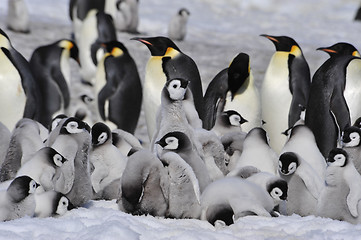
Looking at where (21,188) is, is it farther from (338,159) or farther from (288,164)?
(338,159)

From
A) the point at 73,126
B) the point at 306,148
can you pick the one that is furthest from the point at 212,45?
the point at 73,126

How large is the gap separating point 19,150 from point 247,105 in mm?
3061

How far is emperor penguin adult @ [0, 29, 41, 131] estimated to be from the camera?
8328 mm

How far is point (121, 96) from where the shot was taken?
9.66 meters

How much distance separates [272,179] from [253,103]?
3080mm

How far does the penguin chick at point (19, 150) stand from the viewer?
501 centimetres

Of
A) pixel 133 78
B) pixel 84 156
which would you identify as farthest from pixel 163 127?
pixel 133 78

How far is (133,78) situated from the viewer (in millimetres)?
9711

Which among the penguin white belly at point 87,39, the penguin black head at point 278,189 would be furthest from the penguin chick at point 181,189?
the penguin white belly at point 87,39

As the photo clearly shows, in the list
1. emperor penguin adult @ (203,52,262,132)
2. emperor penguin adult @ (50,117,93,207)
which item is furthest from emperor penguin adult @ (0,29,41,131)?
emperor penguin adult @ (50,117,93,207)

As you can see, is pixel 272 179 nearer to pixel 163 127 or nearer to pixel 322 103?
pixel 163 127

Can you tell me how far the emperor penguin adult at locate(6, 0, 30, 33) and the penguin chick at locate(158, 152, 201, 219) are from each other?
37.5ft

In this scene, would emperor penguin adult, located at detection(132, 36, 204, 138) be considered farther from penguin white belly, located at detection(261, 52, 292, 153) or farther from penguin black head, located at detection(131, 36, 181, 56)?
penguin white belly, located at detection(261, 52, 292, 153)

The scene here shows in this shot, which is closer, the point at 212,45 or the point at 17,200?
the point at 17,200
